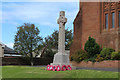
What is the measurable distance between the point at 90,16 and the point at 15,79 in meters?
20.0

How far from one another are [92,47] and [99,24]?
Result: 13.5 feet

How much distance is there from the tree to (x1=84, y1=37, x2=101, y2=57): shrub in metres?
14.0

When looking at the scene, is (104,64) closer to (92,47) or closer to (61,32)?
(92,47)

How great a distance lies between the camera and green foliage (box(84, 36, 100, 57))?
2595 centimetres

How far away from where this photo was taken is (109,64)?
870 inches

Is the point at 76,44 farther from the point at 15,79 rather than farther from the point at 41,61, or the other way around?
the point at 15,79

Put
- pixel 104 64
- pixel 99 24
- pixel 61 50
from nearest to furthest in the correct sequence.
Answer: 1. pixel 61 50
2. pixel 104 64
3. pixel 99 24

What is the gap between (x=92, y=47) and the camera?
1030 inches

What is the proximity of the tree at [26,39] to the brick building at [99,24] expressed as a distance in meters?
9.63

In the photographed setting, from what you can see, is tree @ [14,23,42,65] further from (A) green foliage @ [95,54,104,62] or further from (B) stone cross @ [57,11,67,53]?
(B) stone cross @ [57,11,67,53]

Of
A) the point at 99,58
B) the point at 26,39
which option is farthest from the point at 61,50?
the point at 26,39

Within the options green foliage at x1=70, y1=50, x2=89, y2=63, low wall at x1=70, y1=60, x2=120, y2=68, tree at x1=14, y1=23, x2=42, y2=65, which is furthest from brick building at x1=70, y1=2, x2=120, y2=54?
tree at x1=14, y1=23, x2=42, y2=65

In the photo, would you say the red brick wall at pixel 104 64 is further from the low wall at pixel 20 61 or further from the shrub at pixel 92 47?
the low wall at pixel 20 61

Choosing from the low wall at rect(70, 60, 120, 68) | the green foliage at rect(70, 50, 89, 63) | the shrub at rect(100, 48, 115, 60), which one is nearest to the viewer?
the low wall at rect(70, 60, 120, 68)
